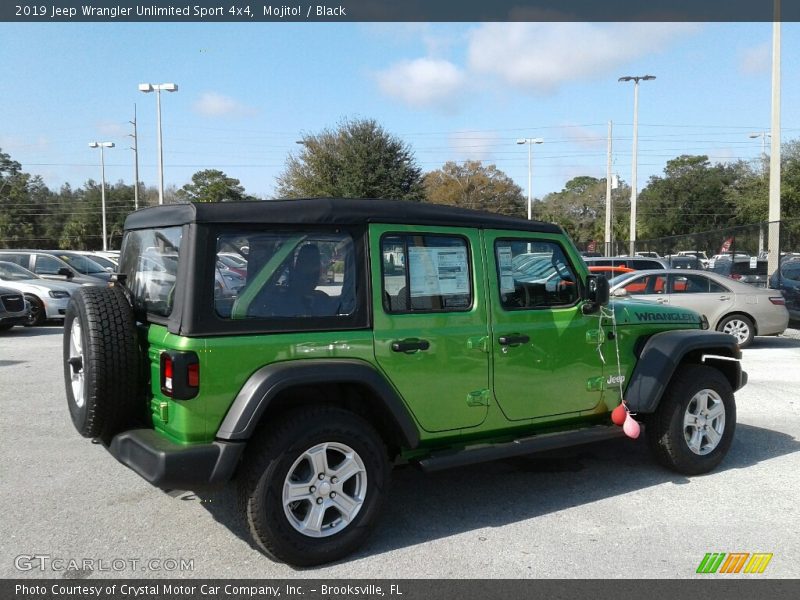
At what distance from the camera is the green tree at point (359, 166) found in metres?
37.5

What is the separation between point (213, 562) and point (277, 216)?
192 cm

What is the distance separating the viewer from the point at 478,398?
15.1 ft

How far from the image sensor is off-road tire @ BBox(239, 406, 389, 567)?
3826 mm

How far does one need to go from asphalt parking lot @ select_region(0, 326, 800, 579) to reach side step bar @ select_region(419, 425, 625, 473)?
420mm

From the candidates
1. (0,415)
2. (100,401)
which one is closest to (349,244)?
(100,401)

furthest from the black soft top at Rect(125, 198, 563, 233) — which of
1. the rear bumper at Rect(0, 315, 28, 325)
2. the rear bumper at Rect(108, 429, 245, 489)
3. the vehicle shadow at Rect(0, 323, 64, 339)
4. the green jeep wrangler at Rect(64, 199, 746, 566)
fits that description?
the vehicle shadow at Rect(0, 323, 64, 339)

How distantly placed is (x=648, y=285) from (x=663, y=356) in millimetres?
7771

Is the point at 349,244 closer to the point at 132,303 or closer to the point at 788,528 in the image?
the point at 132,303

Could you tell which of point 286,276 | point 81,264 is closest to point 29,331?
point 81,264

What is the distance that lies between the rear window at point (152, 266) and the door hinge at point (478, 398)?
1.85 metres

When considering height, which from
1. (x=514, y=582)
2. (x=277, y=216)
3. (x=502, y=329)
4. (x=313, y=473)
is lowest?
(x=514, y=582)

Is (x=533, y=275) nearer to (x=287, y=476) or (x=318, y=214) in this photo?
(x=318, y=214)

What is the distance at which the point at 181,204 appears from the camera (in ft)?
13.4

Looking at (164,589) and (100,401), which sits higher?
(100,401)
